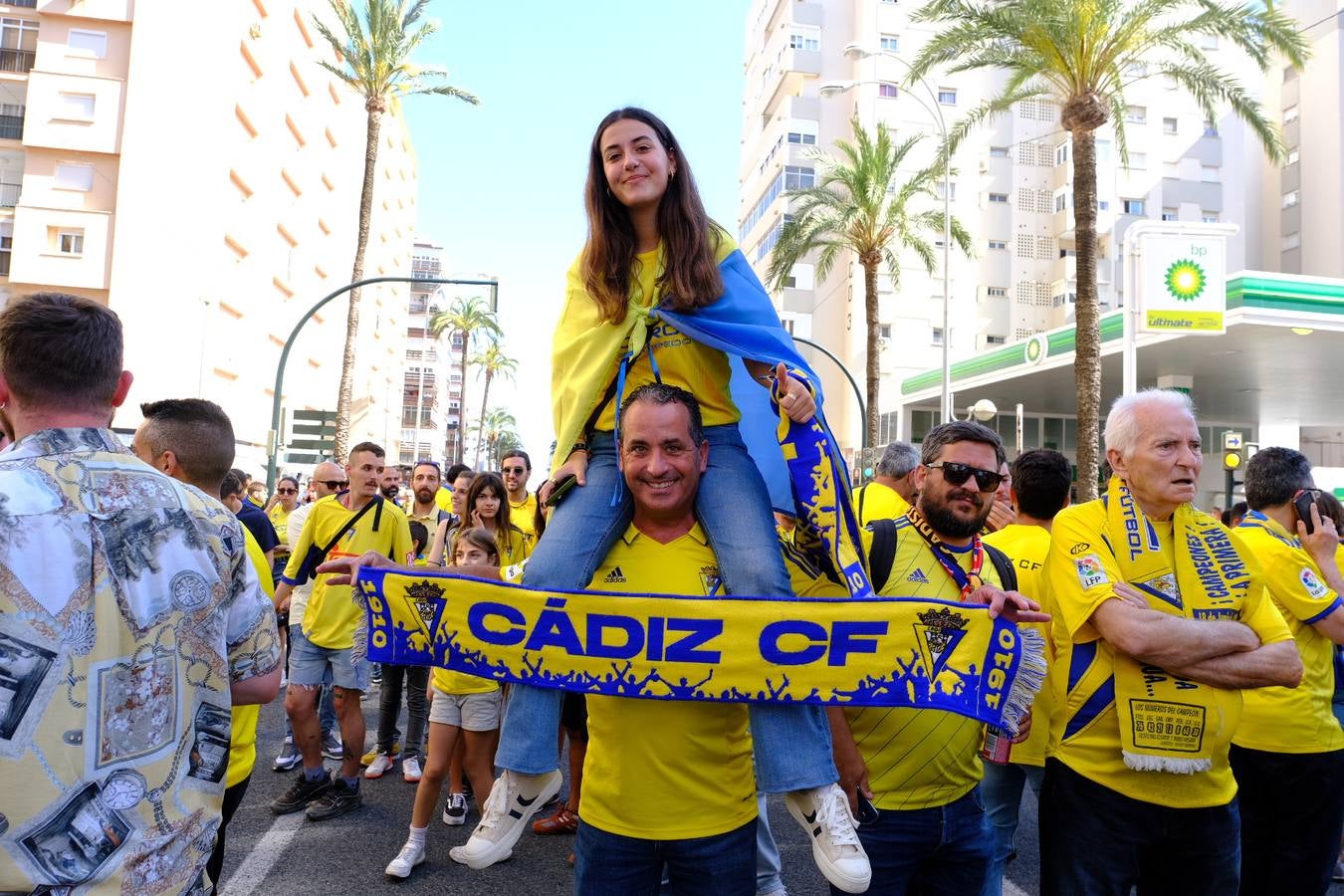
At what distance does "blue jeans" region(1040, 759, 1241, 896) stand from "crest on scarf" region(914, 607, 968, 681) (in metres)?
0.84

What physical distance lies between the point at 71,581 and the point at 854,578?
6.84 feet

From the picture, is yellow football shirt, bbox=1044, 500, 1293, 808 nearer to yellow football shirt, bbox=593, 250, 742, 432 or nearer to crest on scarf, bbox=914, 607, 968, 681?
crest on scarf, bbox=914, 607, 968, 681

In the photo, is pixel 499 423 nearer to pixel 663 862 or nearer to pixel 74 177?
pixel 74 177

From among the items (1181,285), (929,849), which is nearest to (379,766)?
(929,849)

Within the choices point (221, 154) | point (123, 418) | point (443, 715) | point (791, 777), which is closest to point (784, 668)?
point (791, 777)

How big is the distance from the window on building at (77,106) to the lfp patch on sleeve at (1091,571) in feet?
120

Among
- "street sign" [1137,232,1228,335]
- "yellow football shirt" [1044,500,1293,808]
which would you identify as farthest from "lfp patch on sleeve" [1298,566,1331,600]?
"street sign" [1137,232,1228,335]

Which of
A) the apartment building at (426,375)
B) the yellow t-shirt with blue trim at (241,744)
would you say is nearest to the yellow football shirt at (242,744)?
the yellow t-shirt with blue trim at (241,744)

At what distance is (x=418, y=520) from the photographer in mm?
8875

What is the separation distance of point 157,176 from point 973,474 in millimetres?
34743

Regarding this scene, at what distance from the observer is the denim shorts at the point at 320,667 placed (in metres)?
6.29

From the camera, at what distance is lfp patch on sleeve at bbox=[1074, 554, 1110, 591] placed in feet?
10.1

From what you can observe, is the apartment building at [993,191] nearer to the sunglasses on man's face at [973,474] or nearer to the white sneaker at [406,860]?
the white sneaker at [406,860]

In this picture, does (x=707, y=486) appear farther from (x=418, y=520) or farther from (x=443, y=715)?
(x=418, y=520)
